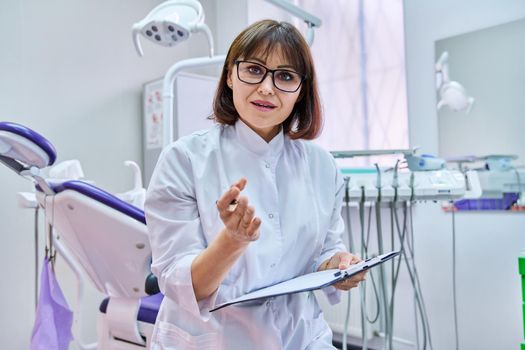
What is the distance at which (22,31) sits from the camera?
242cm

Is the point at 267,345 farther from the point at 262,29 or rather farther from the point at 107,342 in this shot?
the point at 107,342

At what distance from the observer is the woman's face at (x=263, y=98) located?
873 mm

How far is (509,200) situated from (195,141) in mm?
1655

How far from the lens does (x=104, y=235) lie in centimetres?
125

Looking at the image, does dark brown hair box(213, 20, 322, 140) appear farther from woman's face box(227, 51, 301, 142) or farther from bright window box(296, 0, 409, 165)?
bright window box(296, 0, 409, 165)

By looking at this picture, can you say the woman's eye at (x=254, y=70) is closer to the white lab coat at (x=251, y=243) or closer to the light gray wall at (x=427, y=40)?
the white lab coat at (x=251, y=243)

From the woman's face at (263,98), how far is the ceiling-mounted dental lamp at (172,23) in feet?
2.41

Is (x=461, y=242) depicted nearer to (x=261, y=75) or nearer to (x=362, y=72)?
(x=362, y=72)

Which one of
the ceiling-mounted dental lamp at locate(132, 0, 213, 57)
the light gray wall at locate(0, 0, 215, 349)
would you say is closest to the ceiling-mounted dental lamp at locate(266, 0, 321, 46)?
the ceiling-mounted dental lamp at locate(132, 0, 213, 57)

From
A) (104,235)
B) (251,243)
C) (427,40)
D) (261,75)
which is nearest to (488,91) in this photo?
(427,40)

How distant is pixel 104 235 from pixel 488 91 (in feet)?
6.01

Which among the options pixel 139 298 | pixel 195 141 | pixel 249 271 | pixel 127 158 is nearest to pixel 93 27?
pixel 127 158

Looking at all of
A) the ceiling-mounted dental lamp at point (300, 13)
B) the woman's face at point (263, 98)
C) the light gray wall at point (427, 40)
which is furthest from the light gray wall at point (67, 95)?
the woman's face at point (263, 98)

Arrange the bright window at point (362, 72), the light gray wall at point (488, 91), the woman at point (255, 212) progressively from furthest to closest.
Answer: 1. the bright window at point (362, 72)
2. the light gray wall at point (488, 91)
3. the woman at point (255, 212)
